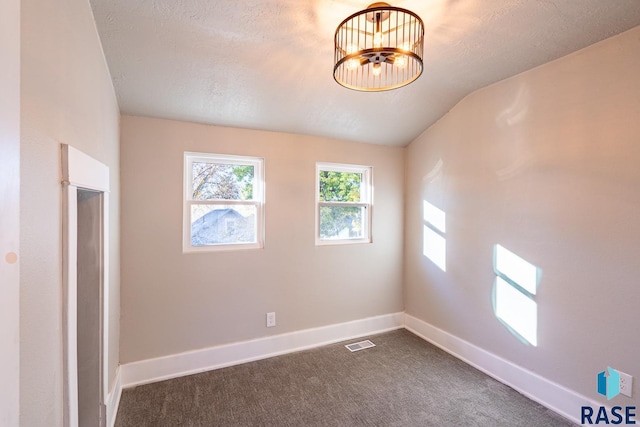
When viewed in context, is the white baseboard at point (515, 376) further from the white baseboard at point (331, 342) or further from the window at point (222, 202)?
the window at point (222, 202)

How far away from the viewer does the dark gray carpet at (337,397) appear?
6.52 feet

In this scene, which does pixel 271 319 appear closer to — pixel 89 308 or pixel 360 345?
pixel 360 345

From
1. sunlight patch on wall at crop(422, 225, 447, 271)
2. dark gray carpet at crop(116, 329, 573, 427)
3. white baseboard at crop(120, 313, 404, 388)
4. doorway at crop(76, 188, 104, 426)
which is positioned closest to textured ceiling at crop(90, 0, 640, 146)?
doorway at crop(76, 188, 104, 426)

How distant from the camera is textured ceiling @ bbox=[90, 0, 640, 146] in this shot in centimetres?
159

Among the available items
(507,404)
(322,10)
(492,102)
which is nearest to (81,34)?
(322,10)

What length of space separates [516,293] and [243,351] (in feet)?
7.75

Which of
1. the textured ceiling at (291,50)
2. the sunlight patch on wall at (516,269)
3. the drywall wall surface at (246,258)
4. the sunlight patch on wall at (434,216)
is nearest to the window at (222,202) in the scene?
the drywall wall surface at (246,258)

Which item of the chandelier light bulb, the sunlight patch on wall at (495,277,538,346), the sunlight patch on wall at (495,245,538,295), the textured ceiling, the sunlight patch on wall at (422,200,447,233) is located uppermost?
the textured ceiling

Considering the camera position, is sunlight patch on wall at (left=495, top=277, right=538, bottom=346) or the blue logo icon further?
sunlight patch on wall at (left=495, top=277, right=538, bottom=346)

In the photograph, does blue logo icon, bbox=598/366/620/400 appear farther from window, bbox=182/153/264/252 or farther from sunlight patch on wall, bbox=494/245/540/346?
window, bbox=182/153/264/252

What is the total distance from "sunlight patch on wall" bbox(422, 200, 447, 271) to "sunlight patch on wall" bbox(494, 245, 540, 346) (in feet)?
1.85

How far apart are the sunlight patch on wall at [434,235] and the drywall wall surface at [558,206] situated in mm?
77

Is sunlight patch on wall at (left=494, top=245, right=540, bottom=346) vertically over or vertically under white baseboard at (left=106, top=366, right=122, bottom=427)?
over

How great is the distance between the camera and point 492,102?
8.15 ft
